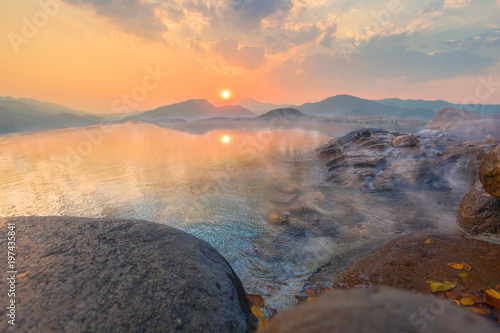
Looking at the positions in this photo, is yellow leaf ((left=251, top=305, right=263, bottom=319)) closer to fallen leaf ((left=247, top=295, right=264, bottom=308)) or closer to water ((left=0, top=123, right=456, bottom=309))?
fallen leaf ((left=247, top=295, right=264, bottom=308))

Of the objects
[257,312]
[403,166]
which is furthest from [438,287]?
[403,166]

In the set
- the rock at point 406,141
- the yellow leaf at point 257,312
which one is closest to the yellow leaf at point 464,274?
the yellow leaf at point 257,312

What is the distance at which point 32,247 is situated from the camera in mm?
3158

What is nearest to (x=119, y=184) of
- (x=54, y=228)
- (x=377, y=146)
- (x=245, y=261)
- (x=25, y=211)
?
(x=25, y=211)

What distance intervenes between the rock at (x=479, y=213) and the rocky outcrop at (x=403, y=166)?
3.28 meters

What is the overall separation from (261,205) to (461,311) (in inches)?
266

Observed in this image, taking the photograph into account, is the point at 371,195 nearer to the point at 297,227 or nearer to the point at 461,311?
the point at 297,227

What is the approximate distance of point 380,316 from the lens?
42.8 inches

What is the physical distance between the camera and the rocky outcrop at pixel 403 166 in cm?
904

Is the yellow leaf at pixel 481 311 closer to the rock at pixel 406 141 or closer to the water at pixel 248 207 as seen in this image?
the water at pixel 248 207

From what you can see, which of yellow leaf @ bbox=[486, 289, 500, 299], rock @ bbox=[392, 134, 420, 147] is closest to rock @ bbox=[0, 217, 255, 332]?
yellow leaf @ bbox=[486, 289, 500, 299]

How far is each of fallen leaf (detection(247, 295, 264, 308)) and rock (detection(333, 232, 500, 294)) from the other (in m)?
1.38

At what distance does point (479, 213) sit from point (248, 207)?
6.18 metres

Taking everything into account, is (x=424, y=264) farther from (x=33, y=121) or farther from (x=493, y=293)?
(x=33, y=121)
